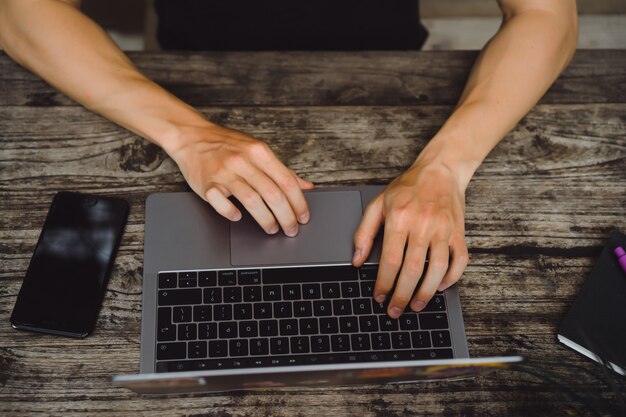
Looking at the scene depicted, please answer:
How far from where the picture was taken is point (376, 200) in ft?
2.72

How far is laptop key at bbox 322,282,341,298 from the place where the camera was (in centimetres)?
78

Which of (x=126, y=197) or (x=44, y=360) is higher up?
(x=126, y=197)

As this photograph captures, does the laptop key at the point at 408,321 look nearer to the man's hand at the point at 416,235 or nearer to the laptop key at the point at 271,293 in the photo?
the man's hand at the point at 416,235

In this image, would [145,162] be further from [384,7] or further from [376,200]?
[384,7]

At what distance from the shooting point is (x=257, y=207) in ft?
2.64

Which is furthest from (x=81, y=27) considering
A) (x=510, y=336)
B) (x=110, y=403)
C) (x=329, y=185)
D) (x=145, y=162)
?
(x=510, y=336)

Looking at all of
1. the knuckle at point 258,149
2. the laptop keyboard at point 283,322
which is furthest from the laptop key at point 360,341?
the knuckle at point 258,149

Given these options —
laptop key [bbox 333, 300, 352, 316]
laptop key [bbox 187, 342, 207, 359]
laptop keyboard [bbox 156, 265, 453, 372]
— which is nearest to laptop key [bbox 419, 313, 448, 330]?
laptop keyboard [bbox 156, 265, 453, 372]

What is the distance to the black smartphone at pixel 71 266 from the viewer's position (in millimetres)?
761

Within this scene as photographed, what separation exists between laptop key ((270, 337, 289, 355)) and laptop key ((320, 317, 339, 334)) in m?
0.05

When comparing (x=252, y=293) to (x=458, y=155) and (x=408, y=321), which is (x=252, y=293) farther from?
(x=458, y=155)

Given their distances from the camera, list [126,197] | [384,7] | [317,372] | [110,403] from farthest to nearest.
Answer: [384,7], [126,197], [110,403], [317,372]

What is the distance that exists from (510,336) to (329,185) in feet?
1.23

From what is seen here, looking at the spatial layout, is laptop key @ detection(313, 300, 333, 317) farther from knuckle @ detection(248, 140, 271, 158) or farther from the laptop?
knuckle @ detection(248, 140, 271, 158)
